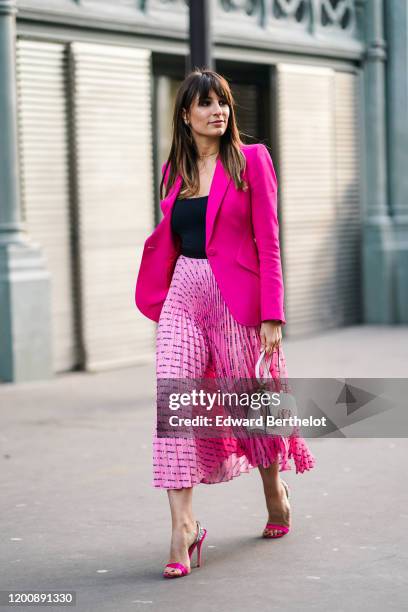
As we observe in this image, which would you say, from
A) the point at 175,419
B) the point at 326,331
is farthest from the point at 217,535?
the point at 326,331

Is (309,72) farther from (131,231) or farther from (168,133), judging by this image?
(131,231)

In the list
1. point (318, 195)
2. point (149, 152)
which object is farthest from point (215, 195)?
point (318, 195)

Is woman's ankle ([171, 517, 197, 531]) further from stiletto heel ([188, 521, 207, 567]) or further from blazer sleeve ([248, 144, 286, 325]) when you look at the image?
blazer sleeve ([248, 144, 286, 325])

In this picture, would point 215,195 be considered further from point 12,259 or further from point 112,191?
point 112,191

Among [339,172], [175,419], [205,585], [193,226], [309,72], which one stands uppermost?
[309,72]

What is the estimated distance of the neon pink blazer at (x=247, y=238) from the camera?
4824mm

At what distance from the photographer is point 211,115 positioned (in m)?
4.88

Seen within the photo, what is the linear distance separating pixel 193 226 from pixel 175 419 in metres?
0.75

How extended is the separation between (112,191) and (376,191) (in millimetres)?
4469

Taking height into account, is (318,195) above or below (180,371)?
above

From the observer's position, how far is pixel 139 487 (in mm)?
6277

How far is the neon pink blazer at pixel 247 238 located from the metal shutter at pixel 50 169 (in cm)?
551

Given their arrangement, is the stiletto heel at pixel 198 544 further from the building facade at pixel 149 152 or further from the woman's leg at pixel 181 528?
the building facade at pixel 149 152

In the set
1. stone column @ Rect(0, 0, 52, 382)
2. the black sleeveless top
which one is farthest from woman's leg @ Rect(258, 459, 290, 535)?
stone column @ Rect(0, 0, 52, 382)
